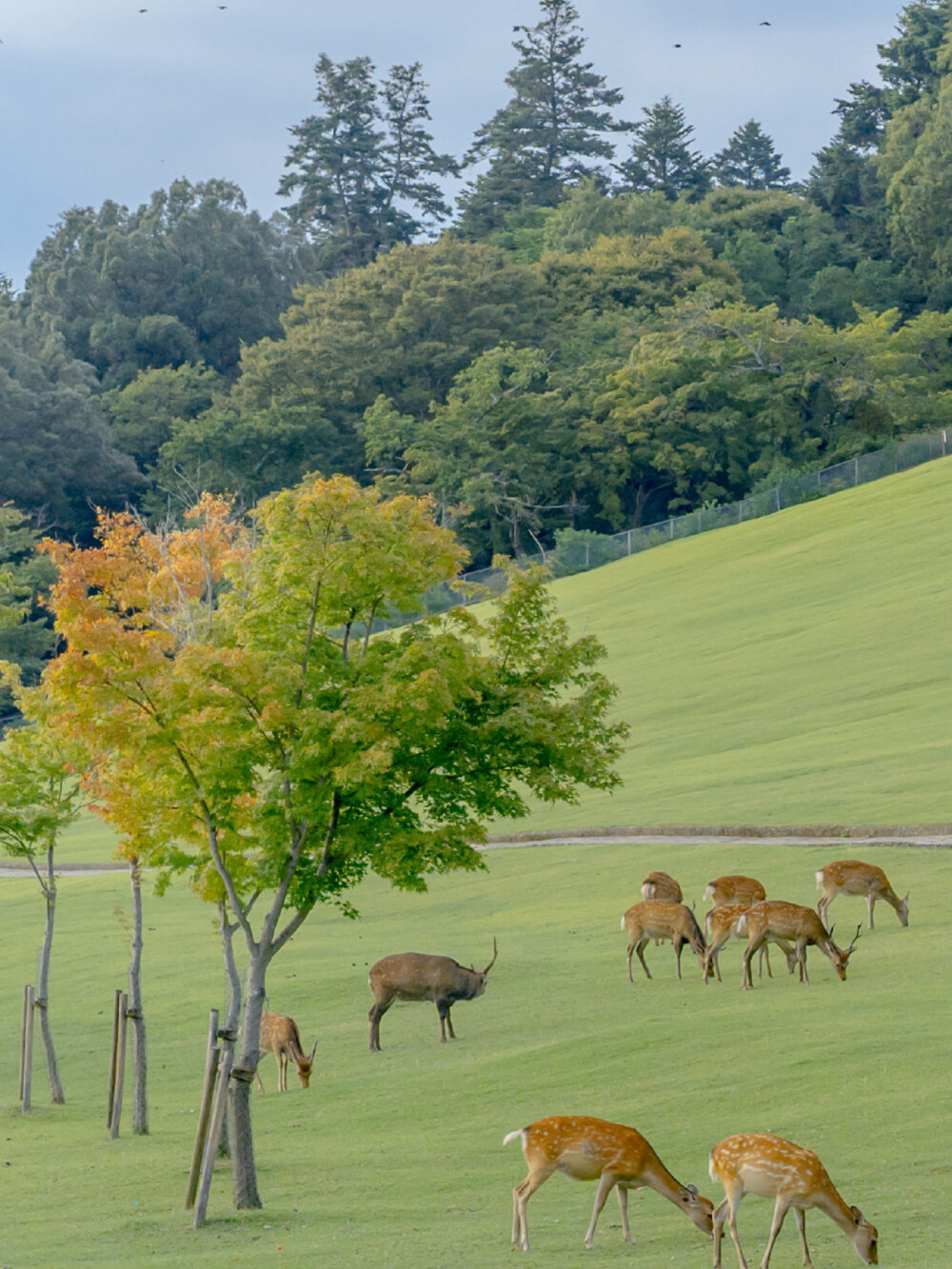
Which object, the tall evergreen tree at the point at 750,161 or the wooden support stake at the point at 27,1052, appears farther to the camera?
the tall evergreen tree at the point at 750,161

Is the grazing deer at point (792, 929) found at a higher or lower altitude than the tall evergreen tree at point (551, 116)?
lower

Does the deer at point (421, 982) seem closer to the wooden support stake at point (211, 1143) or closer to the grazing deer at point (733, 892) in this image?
the grazing deer at point (733, 892)

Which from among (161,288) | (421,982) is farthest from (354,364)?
(421,982)

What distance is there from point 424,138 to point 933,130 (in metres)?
51.7

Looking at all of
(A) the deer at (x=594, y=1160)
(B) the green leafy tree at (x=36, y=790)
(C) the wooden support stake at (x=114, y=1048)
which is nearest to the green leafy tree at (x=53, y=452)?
(B) the green leafy tree at (x=36, y=790)

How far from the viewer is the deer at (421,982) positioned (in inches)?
776

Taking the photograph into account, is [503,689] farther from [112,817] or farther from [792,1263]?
[792,1263]

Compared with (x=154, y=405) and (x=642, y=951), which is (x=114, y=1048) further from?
(x=154, y=405)

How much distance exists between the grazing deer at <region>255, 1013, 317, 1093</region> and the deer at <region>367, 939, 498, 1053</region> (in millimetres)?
1465

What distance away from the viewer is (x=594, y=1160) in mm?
11297

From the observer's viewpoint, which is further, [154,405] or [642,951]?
[154,405]

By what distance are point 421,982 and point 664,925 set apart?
354 centimetres

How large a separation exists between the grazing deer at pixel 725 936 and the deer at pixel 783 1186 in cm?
897

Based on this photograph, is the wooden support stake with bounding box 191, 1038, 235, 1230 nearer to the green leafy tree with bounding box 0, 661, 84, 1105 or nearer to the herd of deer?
the herd of deer
